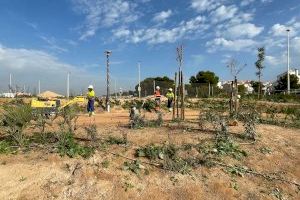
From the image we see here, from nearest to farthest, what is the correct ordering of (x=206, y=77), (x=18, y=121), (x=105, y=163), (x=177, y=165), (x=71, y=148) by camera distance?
(x=105, y=163), (x=177, y=165), (x=71, y=148), (x=18, y=121), (x=206, y=77)

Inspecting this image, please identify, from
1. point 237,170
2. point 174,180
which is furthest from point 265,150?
point 174,180

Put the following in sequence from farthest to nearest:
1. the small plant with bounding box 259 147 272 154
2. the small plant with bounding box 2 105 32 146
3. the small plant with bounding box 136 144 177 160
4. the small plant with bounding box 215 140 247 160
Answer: the small plant with bounding box 259 147 272 154 → the small plant with bounding box 215 140 247 160 → the small plant with bounding box 2 105 32 146 → the small plant with bounding box 136 144 177 160

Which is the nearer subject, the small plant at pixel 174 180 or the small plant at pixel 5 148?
the small plant at pixel 174 180

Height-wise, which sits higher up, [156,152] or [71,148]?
[71,148]

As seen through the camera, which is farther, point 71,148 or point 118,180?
point 71,148

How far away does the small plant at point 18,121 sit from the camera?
361 inches

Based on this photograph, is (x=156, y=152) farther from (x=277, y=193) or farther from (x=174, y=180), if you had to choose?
(x=277, y=193)

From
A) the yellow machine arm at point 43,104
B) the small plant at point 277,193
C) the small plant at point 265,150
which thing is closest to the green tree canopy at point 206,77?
the yellow machine arm at point 43,104

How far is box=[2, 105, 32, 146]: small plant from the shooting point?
9163 millimetres

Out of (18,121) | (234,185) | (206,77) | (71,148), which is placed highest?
(206,77)

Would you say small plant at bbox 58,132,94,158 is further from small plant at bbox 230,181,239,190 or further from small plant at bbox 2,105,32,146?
small plant at bbox 230,181,239,190

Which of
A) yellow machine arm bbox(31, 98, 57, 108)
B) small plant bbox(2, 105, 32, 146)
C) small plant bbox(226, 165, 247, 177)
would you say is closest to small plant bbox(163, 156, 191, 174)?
small plant bbox(226, 165, 247, 177)

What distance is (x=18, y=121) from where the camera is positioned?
9.28 meters

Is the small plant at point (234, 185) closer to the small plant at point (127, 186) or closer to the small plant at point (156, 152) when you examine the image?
the small plant at point (156, 152)
